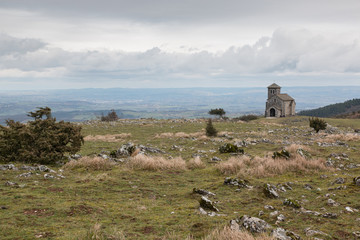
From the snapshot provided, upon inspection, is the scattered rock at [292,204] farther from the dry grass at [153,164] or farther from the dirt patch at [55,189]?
the dirt patch at [55,189]

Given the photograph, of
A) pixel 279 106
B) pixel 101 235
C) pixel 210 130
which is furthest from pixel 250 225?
pixel 279 106

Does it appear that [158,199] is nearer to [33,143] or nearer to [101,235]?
[101,235]

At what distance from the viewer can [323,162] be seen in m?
16.6

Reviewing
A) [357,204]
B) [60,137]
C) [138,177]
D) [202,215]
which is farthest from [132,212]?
[60,137]

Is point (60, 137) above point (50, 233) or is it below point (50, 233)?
above

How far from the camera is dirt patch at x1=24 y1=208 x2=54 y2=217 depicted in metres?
8.21

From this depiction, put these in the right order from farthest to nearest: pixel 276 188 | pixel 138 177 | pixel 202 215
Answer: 1. pixel 138 177
2. pixel 276 188
3. pixel 202 215

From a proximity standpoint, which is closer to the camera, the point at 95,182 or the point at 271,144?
the point at 95,182

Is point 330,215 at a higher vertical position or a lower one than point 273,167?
higher

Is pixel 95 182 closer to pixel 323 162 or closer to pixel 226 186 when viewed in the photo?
pixel 226 186

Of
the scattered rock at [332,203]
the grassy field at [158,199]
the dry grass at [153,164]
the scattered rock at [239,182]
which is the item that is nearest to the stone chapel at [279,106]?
the grassy field at [158,199]

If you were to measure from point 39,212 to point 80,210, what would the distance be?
1.19 m

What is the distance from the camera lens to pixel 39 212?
838 centimetres

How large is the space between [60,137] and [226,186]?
1076 cm
